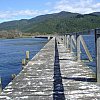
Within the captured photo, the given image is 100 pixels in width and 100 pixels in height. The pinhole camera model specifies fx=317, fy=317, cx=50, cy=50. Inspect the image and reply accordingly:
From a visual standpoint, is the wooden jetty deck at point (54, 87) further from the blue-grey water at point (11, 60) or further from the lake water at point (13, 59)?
the blue-grey water at point (11, 60)

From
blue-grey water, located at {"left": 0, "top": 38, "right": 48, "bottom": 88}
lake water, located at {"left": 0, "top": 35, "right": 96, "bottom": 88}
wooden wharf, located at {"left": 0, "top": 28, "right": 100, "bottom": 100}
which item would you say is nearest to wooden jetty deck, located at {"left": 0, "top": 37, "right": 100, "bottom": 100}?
wooden wharf, located at {"left": 0, "top": 28, "right": 100, "bottom": 100}

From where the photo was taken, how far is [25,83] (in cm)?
923

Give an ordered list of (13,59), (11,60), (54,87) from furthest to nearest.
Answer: (13,59), (11,60), (54,87)

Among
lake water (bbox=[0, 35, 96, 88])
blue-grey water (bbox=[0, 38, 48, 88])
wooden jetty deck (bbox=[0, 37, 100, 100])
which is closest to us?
wooden jetty deck (bbox=[0, 37, 100, 100])

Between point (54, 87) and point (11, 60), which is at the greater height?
point (54, 87)

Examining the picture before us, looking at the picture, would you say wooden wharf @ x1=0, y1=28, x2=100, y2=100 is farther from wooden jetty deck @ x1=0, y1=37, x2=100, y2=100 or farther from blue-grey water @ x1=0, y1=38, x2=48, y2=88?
blue-grey water @ x1=0, y1=38, x2=48, y2=88

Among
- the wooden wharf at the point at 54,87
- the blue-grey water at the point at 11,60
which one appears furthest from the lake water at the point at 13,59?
the wooden wharf at the point at 54,87

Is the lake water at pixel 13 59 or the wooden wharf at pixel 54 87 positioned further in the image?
the lake water at pixel 13 59

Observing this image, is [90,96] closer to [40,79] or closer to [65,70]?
[40,79]

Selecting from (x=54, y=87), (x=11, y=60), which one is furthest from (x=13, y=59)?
(x=54, y=87)

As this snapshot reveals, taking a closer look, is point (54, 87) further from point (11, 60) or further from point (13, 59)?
point (13, 59)

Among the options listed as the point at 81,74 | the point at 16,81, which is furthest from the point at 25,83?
the point at 81,74

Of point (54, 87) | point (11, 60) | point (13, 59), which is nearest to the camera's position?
point (54, 87)

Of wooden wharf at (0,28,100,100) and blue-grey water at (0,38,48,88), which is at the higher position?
wooden wharf at (0,28,100,100)
